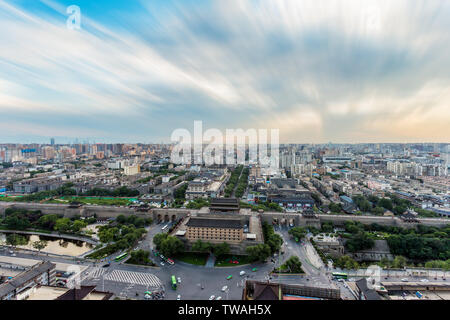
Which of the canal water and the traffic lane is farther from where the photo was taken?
the canal water

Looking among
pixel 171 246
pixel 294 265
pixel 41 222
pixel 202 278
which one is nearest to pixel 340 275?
pixel 294 265

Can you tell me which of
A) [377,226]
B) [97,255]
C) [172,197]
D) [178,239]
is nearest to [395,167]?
[377,226]

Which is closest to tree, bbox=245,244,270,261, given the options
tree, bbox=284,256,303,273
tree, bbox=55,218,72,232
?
tree, bbox=284,256,303,273

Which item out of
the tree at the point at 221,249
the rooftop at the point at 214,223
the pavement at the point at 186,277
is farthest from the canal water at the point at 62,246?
the tree at the point at 221,249

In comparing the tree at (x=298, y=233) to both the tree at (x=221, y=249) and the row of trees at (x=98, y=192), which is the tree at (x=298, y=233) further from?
the row of trees at (x=98, y=192)

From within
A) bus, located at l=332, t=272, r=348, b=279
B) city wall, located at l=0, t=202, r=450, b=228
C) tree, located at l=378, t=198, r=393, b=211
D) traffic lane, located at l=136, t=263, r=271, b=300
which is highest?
tree, located at l=378, t=198, r=393, b=211

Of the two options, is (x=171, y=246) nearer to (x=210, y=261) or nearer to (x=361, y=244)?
(x=210, y=261)

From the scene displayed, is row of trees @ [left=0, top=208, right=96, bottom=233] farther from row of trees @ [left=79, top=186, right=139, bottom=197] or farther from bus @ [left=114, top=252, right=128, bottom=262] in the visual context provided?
row of trees @ [left=79, top=186, right=139, bottom=197]
